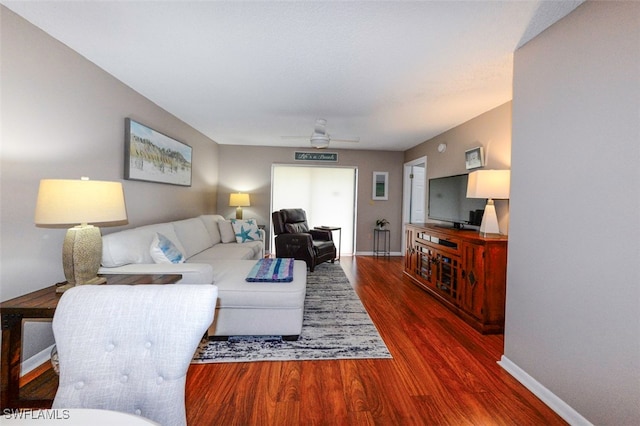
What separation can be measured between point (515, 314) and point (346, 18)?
2.22 m

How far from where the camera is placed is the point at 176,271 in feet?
6.88

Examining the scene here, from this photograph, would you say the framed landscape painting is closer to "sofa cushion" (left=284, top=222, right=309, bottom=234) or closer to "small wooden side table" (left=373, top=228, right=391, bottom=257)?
"sofa cushion" (left=284, top=222, right=309, bottom=234)

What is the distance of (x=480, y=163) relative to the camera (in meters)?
3.37

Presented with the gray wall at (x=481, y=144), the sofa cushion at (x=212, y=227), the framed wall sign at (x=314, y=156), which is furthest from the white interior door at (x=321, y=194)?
the gray wall at (x=481, y=144)

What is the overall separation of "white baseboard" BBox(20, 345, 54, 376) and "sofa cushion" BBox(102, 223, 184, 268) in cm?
66

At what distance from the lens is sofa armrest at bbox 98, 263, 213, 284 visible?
2.06 metres

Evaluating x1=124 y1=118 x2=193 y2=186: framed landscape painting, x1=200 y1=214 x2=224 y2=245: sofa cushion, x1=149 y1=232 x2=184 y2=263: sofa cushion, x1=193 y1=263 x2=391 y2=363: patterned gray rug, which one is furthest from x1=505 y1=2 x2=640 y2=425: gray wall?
x1=200 y1=214 x2=224 y2=245: sofa cushion

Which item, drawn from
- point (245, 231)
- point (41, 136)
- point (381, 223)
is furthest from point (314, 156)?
point (41, 136)

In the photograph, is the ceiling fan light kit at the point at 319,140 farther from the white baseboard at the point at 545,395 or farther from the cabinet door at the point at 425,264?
the white baseboard at the point at 545,395

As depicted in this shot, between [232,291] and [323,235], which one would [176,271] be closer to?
[232,291]

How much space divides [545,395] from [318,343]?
1463 mm

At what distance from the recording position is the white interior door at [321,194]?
252 inches

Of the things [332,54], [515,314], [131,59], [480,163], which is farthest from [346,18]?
[480,163]

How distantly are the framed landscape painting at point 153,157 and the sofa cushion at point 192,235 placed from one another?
576 mm
